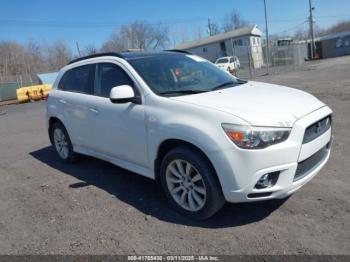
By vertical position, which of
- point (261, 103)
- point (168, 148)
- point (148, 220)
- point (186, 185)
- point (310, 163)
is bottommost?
point (148, 220)

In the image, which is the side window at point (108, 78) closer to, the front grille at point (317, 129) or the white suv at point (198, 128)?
the white suv at point (198, 128)

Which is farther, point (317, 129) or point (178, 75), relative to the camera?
point (178, 75)

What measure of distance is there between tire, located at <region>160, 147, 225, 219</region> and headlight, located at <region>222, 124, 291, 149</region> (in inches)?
17.9

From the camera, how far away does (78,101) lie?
5.66 m

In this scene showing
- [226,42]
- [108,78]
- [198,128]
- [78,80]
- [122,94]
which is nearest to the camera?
[198,128]

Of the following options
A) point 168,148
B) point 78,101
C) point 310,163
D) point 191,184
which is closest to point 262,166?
point 310,163

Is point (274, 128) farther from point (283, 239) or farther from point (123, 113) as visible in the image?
point (123, 113)

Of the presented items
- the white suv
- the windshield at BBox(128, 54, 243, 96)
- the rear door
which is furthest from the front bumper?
the rear door

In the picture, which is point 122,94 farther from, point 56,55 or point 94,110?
point 56,55

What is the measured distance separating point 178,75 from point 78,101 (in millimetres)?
1802

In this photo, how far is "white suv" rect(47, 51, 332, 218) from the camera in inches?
136

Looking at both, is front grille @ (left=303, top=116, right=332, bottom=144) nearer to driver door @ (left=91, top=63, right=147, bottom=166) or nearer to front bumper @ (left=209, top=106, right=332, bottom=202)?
front bumper @ (left=209, top=106, right=332, bottom=202)

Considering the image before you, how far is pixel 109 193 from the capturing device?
5.04 metres

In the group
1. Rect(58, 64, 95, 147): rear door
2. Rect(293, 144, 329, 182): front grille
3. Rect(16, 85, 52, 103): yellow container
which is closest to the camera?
Rect(293, 144, 329, 182): front grille
